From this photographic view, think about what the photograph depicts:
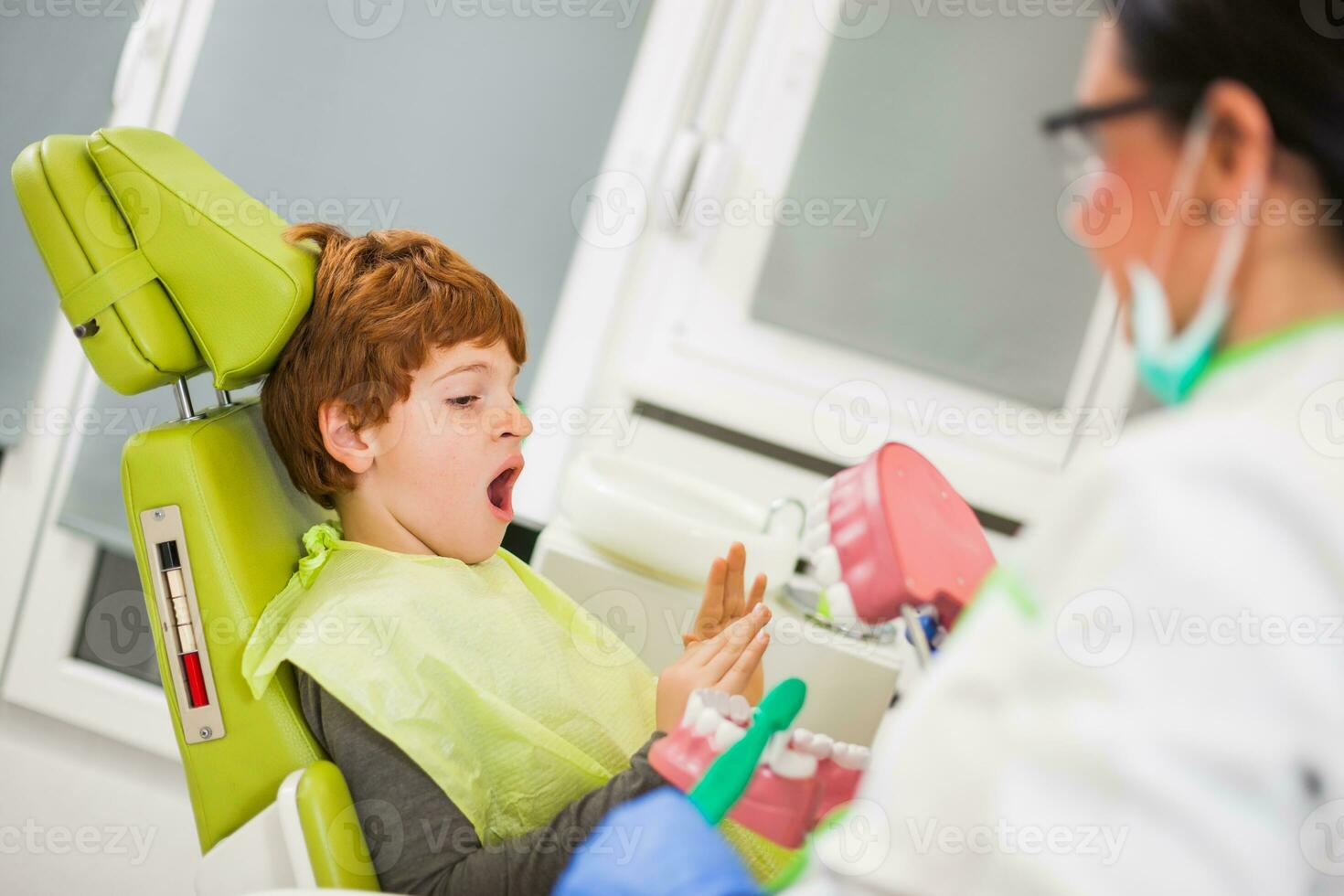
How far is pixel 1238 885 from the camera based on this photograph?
39 centimetres

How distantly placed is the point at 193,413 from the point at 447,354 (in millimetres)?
249

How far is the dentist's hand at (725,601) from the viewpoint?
1170 mm

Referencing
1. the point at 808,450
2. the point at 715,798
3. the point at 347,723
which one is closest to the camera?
the point at 715,798

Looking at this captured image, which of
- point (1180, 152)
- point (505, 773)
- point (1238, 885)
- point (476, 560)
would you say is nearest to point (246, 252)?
point (476, 560)

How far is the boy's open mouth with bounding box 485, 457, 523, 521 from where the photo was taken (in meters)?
1.17

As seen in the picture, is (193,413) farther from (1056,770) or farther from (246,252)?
(1056,770)

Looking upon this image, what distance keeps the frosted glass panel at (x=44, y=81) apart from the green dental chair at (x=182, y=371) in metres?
1.13
